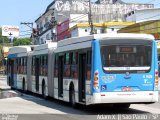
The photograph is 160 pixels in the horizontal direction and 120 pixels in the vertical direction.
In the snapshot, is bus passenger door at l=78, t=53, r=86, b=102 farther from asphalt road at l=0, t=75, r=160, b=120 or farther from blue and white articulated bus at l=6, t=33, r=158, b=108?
asphalt road at l=0, t=75, r=160, b=120

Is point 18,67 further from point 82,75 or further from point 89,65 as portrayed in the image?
point 89,65

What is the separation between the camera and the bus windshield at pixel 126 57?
18.3 m

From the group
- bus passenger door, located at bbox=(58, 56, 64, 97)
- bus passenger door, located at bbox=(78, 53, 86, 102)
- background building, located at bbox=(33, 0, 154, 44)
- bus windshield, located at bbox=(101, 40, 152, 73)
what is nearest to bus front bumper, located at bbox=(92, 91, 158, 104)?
bus windshield, located at bbox=(101, 40, 152, 73)

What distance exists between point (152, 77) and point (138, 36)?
60.6 inches

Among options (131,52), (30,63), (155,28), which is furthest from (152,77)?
(155,28)

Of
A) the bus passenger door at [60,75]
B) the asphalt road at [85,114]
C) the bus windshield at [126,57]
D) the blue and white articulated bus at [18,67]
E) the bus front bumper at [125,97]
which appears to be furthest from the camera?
the blue and white articulated bus at [18,67]

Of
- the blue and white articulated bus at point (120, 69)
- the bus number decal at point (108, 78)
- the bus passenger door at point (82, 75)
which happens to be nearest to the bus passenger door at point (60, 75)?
the bus passenger door at point (82, 75)

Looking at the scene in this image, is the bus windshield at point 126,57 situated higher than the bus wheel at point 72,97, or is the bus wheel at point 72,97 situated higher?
the bus windshield at point 126,57

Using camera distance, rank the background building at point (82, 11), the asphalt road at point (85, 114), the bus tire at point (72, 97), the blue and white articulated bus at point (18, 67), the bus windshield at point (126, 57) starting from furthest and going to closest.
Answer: the background building at point (82, 11)
the blue and white articulated bus at point (18, 67)
the bus tire at point (72, 97)
the bus windshield at point (126, 57)
the asphalt road at point (85, 114)

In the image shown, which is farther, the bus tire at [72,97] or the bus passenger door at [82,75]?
the bus tire at [72,97]

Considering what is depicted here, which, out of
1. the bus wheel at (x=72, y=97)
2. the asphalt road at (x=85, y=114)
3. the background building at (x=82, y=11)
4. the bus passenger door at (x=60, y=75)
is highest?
the background building at (x=82, y=11)

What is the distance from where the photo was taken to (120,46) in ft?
60.7

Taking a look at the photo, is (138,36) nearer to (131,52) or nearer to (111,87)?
(131,52)

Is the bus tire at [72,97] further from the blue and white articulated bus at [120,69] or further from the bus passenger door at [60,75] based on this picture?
the bus passenger door at [60,75]
